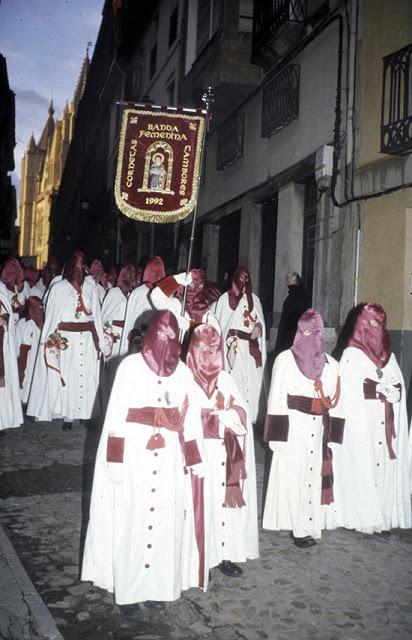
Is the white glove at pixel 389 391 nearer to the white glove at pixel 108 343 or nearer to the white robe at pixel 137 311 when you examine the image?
the white robe at pixel 137 311

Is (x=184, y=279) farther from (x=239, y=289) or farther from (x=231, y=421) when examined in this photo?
(x=239, y=289)

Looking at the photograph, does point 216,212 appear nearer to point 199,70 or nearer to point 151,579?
point 199,70

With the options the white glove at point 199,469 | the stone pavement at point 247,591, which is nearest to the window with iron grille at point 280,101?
the stone pavement at point 247,591

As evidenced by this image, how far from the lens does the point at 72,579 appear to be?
410 cm

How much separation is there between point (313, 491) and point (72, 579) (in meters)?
1.93

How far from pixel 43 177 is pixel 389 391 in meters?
96.2

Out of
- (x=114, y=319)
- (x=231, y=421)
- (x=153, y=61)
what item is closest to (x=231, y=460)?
(x=231, y=421)

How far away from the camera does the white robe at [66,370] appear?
8.62 m

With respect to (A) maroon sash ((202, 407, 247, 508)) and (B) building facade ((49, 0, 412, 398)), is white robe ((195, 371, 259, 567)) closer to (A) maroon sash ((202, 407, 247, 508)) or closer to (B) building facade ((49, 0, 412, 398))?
(A) maroon sash ((202, 407, 247, 508))

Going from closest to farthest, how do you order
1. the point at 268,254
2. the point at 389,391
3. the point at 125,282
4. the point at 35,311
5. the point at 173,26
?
the point at 389,391
the point at 35,311
the point at 125,282
the point at 268,254
the point at 173,26

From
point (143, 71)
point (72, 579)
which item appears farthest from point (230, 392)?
point (143, 71)

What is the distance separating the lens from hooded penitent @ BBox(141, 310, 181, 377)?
3740 millimetres

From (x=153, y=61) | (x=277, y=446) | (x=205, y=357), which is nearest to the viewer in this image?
(x=205, y=357)

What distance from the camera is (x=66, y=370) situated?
8734 millimetres
